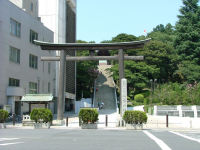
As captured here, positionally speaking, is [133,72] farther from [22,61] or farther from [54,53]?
[22,61]

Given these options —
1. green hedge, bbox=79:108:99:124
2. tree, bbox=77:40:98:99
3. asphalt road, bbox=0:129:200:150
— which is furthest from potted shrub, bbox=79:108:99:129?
tree, bbox=77:40:98:99

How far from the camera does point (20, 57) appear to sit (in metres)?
38.3

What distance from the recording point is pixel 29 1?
153 feet

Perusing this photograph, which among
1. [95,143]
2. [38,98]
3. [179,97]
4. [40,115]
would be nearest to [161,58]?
[179,97]

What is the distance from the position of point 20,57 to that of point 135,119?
21840 millimetres

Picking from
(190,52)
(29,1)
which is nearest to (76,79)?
(29,1)

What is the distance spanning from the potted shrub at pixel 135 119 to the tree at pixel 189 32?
30276mm

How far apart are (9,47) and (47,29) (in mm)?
11999

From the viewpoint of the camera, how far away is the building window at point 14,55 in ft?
119

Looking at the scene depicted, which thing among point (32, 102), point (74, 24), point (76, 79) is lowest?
point (32, 102)

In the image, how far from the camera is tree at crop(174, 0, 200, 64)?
1932 inches

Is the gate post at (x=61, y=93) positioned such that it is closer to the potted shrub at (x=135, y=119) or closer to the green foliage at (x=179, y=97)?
the potted shrub at (x=135, y=119)

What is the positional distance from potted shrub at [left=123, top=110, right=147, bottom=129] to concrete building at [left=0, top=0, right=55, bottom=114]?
607 inches

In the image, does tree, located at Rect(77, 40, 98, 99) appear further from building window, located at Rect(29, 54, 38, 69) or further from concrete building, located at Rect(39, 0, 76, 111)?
building window, located at Rect(29, 54, 38, 69)
